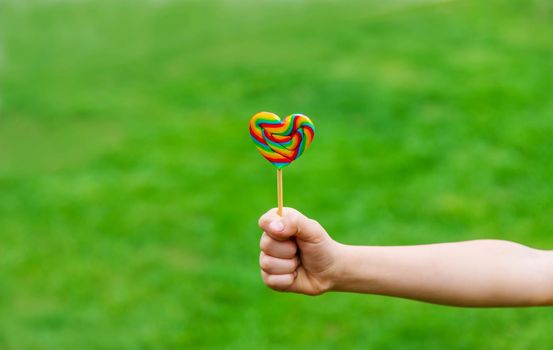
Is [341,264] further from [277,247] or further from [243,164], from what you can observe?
[243,164]

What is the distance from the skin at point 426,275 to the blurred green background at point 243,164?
1629 mm

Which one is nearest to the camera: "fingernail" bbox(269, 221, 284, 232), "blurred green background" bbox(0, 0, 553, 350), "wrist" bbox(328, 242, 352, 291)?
"fingernail" bbox(269, 221, 284, 232)

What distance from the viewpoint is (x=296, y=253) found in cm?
174

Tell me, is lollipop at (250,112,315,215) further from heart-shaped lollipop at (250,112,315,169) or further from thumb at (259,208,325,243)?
thumb at (259,208,325,243)

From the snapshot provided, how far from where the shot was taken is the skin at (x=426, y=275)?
1745mm

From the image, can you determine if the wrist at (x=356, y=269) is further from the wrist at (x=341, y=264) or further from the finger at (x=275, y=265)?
Answer: the finger at (x=275, y=265)

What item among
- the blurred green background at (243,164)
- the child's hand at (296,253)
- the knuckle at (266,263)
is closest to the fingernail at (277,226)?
the child's hand at (296,253)

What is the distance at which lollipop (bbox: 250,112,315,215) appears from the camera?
169cm

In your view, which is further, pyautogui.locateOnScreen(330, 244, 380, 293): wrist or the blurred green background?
the blurred green background

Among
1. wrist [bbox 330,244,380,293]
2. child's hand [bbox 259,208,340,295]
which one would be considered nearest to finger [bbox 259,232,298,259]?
child's hand [bbox 259,208,340,295]

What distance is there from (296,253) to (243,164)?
9.90 ft

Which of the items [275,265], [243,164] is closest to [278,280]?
[275,265]

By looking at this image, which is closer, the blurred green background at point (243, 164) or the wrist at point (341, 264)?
the wrist at point (341, 264)

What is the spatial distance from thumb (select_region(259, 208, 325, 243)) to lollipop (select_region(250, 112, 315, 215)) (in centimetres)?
11
